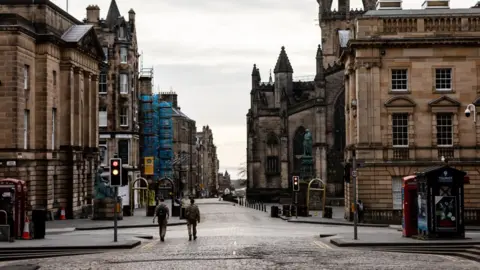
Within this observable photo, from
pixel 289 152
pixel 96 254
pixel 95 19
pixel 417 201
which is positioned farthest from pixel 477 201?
pixel 289 152

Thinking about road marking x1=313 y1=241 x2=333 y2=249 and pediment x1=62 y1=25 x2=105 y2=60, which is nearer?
road marking x1=313 y1=241 x2=333 y2=249

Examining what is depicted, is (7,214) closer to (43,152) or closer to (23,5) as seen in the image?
(43,152)

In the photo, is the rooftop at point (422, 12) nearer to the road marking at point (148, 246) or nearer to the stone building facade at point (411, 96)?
the stone building facade at point (411, 96)

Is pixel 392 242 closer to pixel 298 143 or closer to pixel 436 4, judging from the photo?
pixel 436 4

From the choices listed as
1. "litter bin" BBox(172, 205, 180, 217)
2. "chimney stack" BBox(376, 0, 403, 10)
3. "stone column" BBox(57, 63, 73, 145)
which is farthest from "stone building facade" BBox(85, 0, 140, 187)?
"chimney stack" BBox(376, 0, 403, 10)

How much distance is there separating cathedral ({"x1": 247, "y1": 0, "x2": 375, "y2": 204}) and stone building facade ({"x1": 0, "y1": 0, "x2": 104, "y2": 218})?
31174 millimetres

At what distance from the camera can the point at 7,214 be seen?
3416 cm

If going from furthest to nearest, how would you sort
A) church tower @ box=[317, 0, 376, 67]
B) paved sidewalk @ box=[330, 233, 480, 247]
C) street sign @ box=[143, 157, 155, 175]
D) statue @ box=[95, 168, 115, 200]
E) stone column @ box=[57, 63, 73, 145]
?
church tower @ box=[317, 0, 376, 67] → street sign @ box=[143, 157, 155, 175] → stone column @ box=[57, 63, 73, 145] → statue @ box=[95, 168, 115, 200] → paved sidewalk @ box=[330, 233, 480, 247]

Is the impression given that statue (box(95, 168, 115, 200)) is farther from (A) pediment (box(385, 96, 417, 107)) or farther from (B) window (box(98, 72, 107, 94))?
(B) window (box(98, 72, 107, 94))

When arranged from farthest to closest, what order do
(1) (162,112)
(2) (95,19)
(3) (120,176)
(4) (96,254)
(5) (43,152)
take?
1. (1) (162,112)
2. (2) (95,19)
3. (5) (43,152)
4. (3) (120,176)
5. (4) (96,254)

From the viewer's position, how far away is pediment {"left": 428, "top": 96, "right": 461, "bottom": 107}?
51.5m

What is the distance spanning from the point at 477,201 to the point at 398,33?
33.9ft

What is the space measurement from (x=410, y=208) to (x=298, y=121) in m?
65.2

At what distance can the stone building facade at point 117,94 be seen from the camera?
82062mm
